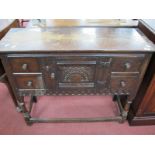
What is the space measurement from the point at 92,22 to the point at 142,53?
90 centimetres

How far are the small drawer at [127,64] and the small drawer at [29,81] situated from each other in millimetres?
607

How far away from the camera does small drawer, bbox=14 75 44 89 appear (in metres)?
1.13

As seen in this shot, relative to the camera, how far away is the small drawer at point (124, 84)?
1152 mm

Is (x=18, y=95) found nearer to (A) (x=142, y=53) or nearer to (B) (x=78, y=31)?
(B) (x=78, y=31)

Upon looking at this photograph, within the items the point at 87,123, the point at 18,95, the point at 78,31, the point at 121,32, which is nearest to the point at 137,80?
the point at 121,32

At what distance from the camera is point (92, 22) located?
66.6 inches

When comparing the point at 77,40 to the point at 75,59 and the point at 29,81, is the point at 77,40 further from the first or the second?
the point at 29,81

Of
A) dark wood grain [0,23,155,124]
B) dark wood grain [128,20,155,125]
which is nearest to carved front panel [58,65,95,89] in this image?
dark wood grain [0,23,155,124]

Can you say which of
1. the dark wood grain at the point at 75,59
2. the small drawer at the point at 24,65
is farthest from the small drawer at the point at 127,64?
the small drawer at the point at 24,65

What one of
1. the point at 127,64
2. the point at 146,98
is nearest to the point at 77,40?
the point at 127,64

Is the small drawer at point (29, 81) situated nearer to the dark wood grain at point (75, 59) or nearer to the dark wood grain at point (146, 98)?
the dark wood grain at point (75, 59)

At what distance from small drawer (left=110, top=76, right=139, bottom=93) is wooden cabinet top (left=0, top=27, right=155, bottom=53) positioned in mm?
274

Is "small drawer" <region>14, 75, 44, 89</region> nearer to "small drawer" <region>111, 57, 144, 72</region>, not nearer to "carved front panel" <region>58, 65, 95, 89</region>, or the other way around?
"carved front panel" <region>58, 65, 95, 89</region>

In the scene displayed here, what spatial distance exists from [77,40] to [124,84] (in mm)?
550
